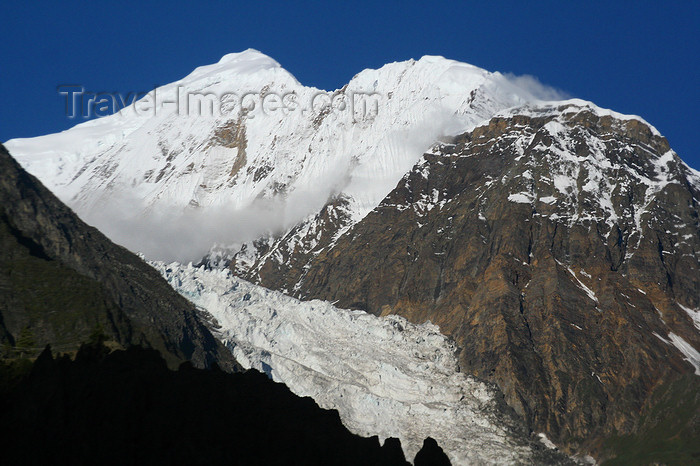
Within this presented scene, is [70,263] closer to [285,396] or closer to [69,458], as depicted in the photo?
[285,396]

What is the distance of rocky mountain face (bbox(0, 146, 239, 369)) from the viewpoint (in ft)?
357

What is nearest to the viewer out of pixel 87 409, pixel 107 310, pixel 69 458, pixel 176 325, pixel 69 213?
pixel 69 458

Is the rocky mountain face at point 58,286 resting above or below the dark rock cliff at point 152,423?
above

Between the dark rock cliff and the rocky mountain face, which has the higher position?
the rocky mountain face

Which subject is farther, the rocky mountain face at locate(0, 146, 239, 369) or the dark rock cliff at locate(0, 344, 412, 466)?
the rocky mountain face at locate(0, 146, 239, 369)

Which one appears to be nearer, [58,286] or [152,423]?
[152,423]

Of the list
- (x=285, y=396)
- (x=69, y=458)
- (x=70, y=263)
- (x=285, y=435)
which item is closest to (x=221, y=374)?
(x=285, y=396)

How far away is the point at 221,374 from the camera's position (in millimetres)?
92625

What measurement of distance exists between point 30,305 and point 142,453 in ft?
143

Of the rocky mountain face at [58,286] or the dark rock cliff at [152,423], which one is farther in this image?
the rocky mountain face at [58,286]

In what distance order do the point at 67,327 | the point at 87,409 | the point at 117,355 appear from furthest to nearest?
the point at 67,327, the point at 117,355, the point at 87,409

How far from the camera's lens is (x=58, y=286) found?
116m

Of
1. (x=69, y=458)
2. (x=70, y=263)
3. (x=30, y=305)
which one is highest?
(x=70, y=263)

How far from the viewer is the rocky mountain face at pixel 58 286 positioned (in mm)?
108812
